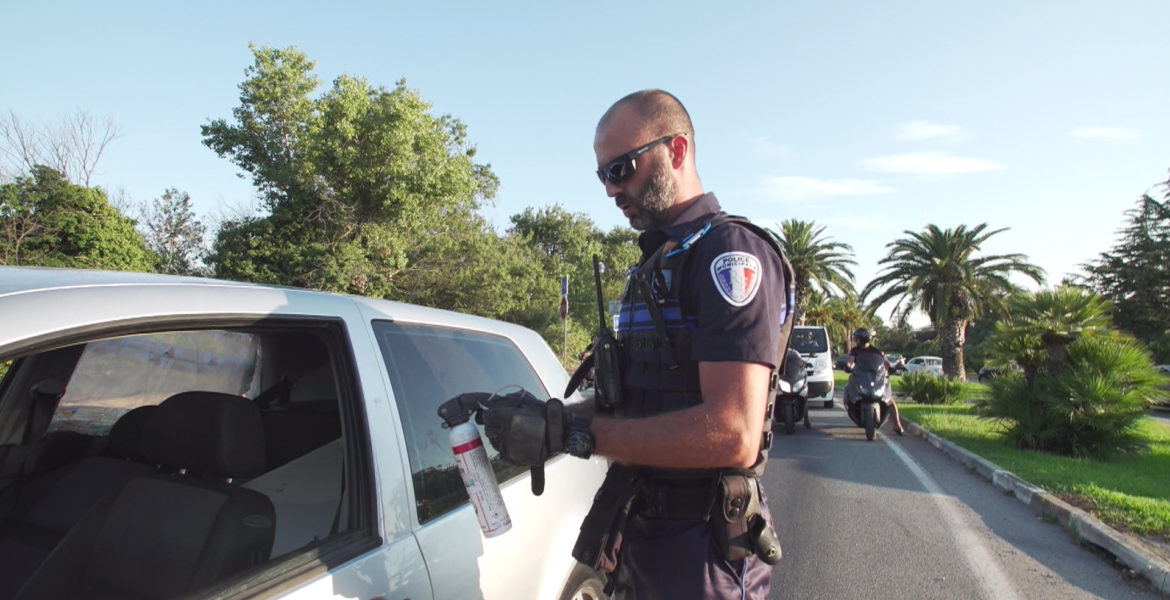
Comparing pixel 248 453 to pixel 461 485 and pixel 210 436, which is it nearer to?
pixel 210 436

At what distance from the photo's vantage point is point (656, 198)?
1.80m

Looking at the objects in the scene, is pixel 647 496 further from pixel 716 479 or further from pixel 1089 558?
pixel 1089 558

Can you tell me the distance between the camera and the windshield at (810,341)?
1454 centimetres

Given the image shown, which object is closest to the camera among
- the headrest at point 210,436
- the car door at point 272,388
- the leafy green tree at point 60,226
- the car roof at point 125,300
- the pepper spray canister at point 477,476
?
the car roof at point 125,300

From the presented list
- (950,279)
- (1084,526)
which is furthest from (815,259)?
(1084,526)

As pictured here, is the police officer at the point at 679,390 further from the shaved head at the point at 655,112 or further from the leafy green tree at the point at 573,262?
the leafy green tree at the point at 573,262

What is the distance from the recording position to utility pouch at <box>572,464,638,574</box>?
5.68ft

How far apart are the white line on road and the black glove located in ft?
12.4

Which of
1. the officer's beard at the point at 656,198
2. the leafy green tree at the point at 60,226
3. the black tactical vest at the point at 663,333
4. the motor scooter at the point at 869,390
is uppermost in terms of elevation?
the leafy green tree at the point at 60,226

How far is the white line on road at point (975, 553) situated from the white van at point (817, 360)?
7.12 m

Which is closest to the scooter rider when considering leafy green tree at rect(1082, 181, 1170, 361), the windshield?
the windshield

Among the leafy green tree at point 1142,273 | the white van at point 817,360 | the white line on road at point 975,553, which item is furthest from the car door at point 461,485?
the leafy green tree at point 1142,273

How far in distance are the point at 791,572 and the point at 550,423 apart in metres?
3.55

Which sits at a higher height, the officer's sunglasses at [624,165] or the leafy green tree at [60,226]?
the leafy green tree at [60,226]
